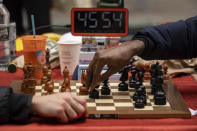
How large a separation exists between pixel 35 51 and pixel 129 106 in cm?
58

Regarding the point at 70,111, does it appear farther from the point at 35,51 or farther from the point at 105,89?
the point at 35,51

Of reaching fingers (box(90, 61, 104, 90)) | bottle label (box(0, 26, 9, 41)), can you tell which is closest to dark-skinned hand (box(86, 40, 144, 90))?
reaching fingers (box(90, 61, 104, 90))

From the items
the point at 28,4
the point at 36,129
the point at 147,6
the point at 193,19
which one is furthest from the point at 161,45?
the point at 147,6

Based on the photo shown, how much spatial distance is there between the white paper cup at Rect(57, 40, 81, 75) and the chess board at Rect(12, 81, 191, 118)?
0.90ft

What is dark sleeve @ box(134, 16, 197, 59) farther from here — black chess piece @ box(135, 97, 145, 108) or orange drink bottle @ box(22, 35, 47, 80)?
orange drink bottle @ box(22, 35, 47, 80)

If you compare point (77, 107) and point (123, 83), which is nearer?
point (77, 107)

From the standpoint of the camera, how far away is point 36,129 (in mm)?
1034

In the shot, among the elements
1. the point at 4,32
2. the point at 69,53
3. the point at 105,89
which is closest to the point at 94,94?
the point at 105,89

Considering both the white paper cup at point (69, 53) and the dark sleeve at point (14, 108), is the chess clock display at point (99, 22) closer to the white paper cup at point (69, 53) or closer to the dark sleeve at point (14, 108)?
the white paper cup at point (69, 53)

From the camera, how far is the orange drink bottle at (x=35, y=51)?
1.57 meters

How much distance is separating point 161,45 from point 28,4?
2.92m

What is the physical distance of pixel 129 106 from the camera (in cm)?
122

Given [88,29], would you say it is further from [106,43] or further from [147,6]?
[147,6]

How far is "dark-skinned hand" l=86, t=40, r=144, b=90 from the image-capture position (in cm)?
122
